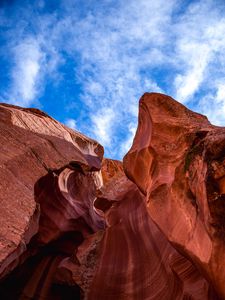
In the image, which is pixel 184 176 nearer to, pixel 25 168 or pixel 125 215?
pixel 25 168

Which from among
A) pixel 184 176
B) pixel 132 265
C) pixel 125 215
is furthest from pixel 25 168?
pixel 125 215

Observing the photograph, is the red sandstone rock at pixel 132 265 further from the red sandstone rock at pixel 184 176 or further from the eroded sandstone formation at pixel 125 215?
the red sandstone rock at pixel 184 176

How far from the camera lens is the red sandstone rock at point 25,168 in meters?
7.18

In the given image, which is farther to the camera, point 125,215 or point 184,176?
point 125,215

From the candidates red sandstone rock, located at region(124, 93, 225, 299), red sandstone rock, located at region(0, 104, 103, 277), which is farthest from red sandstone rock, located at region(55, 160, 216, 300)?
red sandstone rock, located at region(0, 104, 103, 277)

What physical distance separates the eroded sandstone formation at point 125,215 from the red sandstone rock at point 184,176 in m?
0.02

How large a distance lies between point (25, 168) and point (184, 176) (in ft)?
17.2

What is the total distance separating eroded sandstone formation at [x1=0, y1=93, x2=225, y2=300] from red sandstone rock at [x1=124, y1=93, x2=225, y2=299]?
0.02 meters

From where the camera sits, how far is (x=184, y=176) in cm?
661

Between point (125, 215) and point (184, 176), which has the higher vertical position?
point (125, 215)

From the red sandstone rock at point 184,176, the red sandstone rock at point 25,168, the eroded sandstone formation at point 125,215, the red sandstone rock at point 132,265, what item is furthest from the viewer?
the red sandstone rock at point 132,265

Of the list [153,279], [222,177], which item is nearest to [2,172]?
[153,279]

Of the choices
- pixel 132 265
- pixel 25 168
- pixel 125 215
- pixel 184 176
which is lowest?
pixel 132 265

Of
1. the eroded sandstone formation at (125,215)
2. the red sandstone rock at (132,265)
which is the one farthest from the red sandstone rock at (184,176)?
the red sandstone rock at (132,265)
